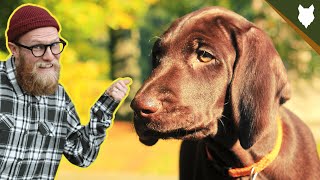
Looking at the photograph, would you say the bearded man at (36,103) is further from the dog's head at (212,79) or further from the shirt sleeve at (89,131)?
the dog's head at (212,79)

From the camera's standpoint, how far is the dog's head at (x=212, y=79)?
318 centimetres

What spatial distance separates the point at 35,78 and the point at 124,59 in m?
7.76

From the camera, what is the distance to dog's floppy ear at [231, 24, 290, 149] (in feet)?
10.9

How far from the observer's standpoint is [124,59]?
11180mm

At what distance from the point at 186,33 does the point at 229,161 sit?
2.60 feet

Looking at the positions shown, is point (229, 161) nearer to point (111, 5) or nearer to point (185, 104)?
point (185, 104)

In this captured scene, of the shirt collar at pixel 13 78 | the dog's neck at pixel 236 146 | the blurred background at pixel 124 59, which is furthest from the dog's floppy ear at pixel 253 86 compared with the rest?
the blurred background at pixel 124 59

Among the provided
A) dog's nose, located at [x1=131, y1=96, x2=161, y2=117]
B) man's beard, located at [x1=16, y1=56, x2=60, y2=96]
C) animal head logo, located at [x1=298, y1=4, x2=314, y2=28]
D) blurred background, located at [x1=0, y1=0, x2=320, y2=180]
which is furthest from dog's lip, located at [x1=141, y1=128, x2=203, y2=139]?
blurred background, located at [x1=0, y1=0, x2=320, y2=180]

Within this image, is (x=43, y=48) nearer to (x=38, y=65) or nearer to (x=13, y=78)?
(x=38, y=65)

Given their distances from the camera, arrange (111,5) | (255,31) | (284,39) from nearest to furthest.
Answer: (255,31), (111,5), (284,39)

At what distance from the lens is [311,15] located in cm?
421

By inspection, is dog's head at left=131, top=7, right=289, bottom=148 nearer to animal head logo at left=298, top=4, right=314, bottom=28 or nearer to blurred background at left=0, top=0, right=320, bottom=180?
animal head logo at left=298, top=4, right=314, bottom=28

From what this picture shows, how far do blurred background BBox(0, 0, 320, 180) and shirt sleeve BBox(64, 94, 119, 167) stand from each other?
1.60m

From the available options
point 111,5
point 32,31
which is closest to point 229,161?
point 32,31
